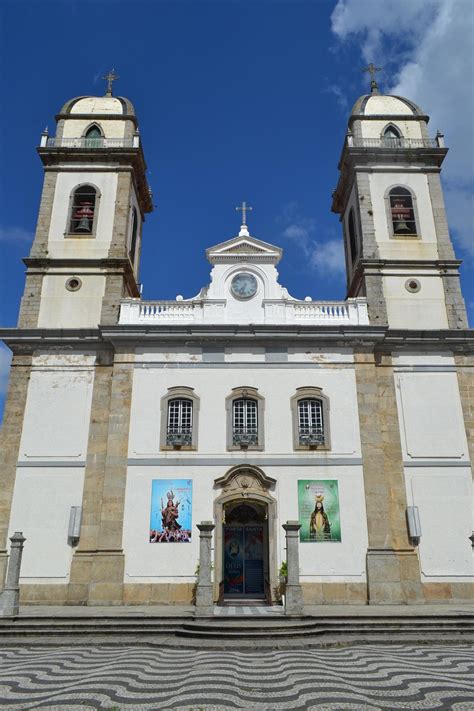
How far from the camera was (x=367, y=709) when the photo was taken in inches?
236

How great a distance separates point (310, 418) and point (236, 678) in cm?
1007

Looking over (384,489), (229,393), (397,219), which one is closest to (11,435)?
(229,393)

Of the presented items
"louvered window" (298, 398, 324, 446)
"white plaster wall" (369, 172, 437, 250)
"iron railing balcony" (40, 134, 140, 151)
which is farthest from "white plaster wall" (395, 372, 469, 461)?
"iron railing balcony" (40, 134, 140, 151)

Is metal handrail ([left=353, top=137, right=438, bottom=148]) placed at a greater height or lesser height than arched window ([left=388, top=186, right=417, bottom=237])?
greater

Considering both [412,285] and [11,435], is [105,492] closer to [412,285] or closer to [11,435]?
[11,435]

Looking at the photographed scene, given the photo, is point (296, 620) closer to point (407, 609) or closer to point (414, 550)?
point (407, 609)

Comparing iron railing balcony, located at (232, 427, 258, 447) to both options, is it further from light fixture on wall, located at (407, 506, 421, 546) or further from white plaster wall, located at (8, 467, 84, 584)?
light fixture on wall, located at (407, 506, 421, 546)

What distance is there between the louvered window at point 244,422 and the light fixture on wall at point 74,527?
16.1ft

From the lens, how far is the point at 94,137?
21.5m

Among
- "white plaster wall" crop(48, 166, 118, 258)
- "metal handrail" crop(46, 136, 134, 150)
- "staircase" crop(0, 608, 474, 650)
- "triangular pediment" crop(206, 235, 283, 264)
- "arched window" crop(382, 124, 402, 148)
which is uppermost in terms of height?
"arched window" crop(382, 124, 402, 148)

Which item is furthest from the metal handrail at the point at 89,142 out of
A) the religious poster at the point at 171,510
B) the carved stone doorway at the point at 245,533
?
the carved stone doorway at the point at 245,533

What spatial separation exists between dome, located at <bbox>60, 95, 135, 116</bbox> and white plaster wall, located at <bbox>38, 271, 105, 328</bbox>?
727 cm

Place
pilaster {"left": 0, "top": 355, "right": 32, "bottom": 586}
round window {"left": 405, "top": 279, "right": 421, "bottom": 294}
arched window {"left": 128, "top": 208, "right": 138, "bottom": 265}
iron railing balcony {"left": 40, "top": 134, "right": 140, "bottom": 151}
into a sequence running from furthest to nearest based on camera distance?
1. arched window {"left": 128, "top": 208, "right": 138, "bottom": 265}
2. iron railing balcony {"left": 40, "top": 134, "right": 140, "bottom": 151}
3. round window {"left": 405, "top": 279, "right": 421, "bottom": 294}
4. pilaster {"left": 0, "top": 355, "right": 32, "bottom": 586}

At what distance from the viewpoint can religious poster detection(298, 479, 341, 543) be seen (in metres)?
15.9
